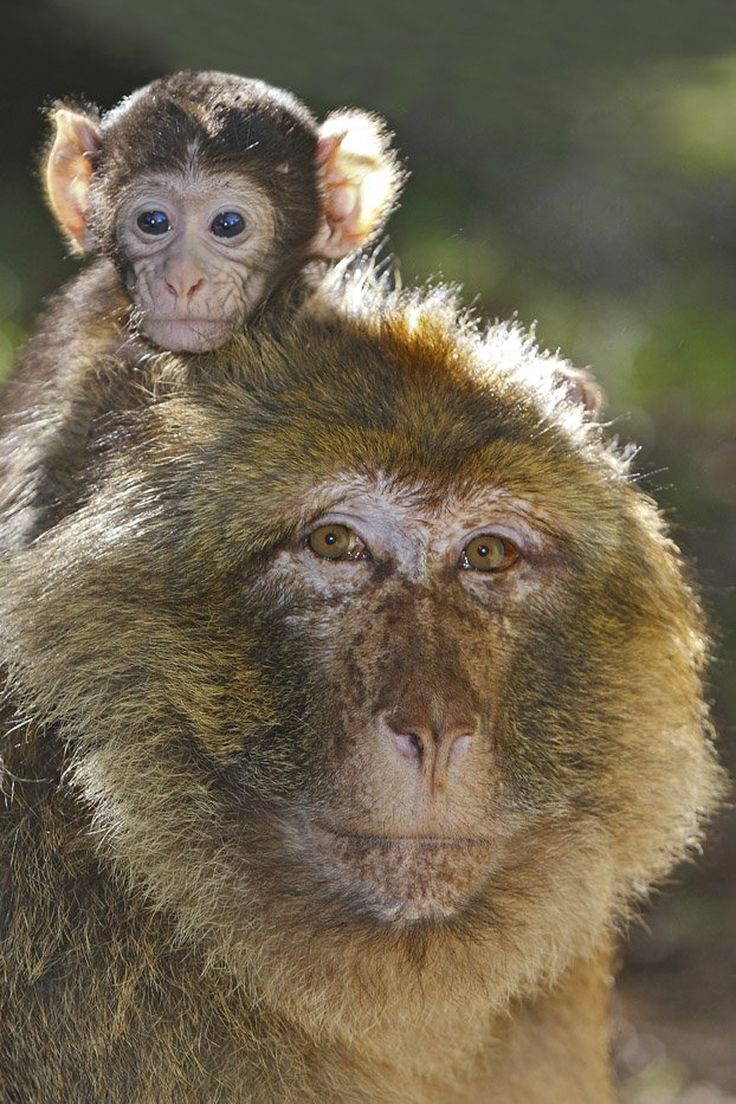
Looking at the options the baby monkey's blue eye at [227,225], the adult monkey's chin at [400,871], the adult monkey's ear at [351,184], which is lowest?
the adult monkey's chin at [400,871]

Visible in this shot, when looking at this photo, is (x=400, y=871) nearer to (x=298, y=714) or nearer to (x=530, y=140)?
(x=298, y=714)

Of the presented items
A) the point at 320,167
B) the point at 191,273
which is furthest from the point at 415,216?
the point at 191,273

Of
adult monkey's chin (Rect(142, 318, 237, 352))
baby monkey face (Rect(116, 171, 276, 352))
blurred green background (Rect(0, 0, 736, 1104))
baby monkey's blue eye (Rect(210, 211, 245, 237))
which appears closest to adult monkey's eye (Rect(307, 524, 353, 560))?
adult monkey's chin (Rect(142, 318, 237, 352))

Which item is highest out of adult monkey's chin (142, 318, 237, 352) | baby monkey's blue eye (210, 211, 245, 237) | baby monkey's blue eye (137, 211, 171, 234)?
baby monkey's blue eye (210, 211, 245, 237)

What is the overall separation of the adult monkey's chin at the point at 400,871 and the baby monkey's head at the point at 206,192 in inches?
57.9

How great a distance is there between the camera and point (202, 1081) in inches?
141

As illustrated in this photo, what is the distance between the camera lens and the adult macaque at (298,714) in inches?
135

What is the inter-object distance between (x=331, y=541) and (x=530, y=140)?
416 cm

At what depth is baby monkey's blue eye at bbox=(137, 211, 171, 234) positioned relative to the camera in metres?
4.43

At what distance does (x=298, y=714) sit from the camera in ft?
11.4

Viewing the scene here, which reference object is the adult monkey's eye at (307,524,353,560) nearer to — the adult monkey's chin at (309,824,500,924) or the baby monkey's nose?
the adult monkey's chin at (309,824,500,924)

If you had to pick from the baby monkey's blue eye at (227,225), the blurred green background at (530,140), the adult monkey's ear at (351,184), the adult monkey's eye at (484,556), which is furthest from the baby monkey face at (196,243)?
the blurred green background at (530,140)

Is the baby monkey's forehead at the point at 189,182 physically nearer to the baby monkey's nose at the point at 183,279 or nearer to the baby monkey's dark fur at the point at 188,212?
the baby monkey's dark fur at the point at 188,212

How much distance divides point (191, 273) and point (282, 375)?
2.18 ft
